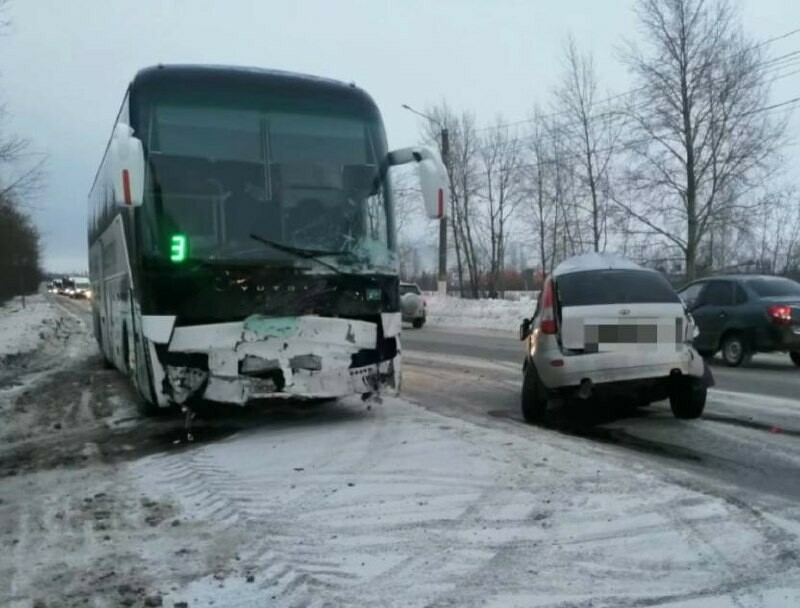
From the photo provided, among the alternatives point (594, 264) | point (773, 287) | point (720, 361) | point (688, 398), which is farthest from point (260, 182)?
point (720, 361)

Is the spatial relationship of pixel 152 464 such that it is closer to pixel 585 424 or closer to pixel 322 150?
pixel 322 150

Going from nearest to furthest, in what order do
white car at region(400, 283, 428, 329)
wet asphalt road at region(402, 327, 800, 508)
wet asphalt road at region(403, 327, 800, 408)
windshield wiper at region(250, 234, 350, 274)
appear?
wet asphalt road at region(402, 327, 800, 508), windshield wiper at region(250, 234, 350, 274), wet asphalt road at region(403, 327, 800, 408), white car at region(400, 283, 428, 329)

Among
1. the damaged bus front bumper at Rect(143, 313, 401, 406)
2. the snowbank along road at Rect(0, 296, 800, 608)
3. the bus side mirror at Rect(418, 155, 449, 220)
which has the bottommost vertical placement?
the snowbank along road at Rect(0, 296, 800, 608)

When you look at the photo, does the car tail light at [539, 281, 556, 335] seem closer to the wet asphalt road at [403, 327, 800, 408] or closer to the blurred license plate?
the blurred license plate

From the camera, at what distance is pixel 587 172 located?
36719 millimetres

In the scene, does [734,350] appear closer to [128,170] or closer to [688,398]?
[688,398]

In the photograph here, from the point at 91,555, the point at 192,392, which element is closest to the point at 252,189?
the point at 192,392

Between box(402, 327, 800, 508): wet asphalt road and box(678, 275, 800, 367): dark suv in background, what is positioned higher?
box(678, 275, 800, 367): dark suv in background

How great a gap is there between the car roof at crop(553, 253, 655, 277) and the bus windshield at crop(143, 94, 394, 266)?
1987 millimetres

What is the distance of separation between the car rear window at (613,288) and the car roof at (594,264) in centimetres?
9

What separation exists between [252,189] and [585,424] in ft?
14.1

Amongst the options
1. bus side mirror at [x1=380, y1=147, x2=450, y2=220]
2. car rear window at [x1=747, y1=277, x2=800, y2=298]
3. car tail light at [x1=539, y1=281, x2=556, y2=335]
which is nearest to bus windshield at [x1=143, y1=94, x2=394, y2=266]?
bus side mirror at [x1=380, y1=147, x2=450, y2=220]

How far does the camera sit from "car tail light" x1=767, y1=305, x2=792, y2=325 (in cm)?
1354

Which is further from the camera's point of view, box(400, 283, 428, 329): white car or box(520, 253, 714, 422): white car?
box(400, 283, 428, 329): white car
